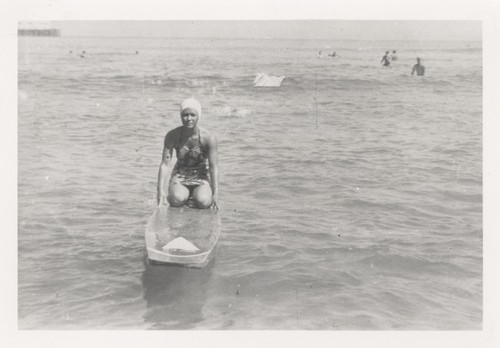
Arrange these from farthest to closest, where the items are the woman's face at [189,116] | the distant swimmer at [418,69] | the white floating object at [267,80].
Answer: the distant swimmer at [418,69], the white floating object at [267,80], the woman's face at [189,116]

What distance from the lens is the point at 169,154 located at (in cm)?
541

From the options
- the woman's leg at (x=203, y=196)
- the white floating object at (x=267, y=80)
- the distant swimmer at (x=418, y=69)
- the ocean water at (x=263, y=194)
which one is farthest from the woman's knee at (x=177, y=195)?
the distant swimmer at (x=418, y=69)

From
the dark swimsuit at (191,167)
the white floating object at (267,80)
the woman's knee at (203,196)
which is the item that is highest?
the white floating object at (267,80)

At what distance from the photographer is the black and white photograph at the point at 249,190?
15.6 feet

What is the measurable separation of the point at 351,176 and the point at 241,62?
10.6 feet

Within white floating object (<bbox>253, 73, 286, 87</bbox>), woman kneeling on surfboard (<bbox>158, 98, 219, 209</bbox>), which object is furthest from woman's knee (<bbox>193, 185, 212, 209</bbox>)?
white floating object (<bbox>253, 73, 286, 87</bbox>)

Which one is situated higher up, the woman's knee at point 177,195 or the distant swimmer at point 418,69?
the distant swimmer at point 418,69

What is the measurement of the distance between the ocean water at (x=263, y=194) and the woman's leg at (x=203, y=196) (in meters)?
0.52

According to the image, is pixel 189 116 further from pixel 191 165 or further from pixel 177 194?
pixel 177 194

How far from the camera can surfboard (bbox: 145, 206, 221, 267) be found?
4.51m

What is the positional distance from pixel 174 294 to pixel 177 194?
1.03 m

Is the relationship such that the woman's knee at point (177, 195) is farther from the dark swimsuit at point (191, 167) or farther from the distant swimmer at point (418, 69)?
the distant swimmer at point (418, 69)

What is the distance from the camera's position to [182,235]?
4.78 meters

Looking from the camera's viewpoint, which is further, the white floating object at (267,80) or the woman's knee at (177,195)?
the white floating object at (267,80)
